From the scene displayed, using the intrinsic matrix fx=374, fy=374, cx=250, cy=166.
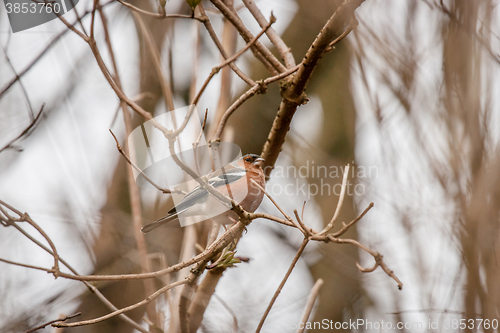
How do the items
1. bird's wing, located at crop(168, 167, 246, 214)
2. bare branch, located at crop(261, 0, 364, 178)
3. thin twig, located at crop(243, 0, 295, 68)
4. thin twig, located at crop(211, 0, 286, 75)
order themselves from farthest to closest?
thin twig, located at crop(243, 0, 295, 68) → thin twig, located at crop(211, 0, 286, 75) → bird's wing, located at crop(168, 167, 246, 214) → bare branch, located at crop(261, 0, 364, 178)

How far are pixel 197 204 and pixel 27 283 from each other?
11.1 ft

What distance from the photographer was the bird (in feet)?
12.1

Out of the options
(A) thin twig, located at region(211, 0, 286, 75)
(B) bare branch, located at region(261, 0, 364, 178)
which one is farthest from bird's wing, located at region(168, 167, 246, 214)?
(A) thin twig, located at region(211, 0, 286, 75)

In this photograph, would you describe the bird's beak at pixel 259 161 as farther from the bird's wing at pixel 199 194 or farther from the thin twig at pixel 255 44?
the thin twig at pixel 255 44

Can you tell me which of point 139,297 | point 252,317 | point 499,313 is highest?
point 499,313

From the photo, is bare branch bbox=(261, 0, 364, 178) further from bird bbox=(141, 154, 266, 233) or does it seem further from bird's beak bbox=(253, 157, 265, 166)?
bird bbox=(141, 154, 266, 233)

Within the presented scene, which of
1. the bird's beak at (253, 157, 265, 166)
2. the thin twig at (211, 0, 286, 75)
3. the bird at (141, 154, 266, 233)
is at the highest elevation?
the thin twig at (211, 0, 286, 75)

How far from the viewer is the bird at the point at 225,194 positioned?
145 inches

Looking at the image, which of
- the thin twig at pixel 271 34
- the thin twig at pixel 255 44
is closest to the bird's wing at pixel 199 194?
the thin twig at pixel 255 44

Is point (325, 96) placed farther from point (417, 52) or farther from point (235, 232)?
point (235, 232)

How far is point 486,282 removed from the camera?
2775mm

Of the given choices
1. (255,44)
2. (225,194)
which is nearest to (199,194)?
(225,194)

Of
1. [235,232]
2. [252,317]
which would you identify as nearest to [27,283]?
[252,317]

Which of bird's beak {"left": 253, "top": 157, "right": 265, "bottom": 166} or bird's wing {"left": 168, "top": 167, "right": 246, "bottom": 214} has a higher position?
bird's beak {"left": 253, "top": 157, "right": 265, "bottom": 166}
